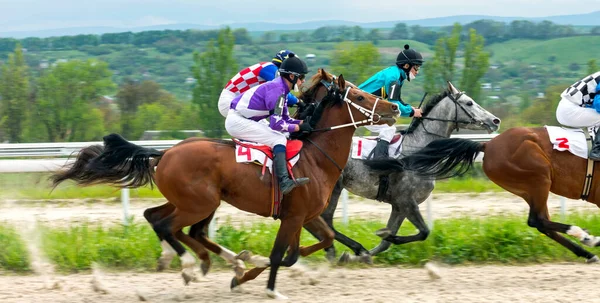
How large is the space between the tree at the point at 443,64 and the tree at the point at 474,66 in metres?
0.51

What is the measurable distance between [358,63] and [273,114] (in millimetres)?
21098

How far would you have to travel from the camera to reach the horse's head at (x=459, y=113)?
7.76m

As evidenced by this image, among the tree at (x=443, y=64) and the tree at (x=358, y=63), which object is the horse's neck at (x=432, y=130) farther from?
the tree at (x=358, y=63)

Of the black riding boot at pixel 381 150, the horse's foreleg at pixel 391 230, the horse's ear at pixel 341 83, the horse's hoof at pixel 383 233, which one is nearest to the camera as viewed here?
the horse's ear at pixel 341 83

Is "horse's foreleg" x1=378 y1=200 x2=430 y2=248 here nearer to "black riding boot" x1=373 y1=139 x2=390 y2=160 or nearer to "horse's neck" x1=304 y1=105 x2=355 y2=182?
"black riding boot" x1=373 y1=139 x2=390 y2=160

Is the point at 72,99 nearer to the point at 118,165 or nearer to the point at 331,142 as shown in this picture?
the point at 118,165

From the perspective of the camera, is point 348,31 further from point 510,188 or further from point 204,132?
point 510,188

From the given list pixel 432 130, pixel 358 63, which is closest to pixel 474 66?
pixel 358 63

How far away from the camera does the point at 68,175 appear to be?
21.7 ft

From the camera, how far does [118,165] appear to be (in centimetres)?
655

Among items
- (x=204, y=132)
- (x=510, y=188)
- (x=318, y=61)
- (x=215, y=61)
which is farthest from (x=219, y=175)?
(x=318, y=61)

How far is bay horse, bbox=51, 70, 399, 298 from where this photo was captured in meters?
5.99

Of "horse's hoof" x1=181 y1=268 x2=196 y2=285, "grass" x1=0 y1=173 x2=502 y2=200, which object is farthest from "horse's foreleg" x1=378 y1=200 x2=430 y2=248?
"grass" x1=0 y1=173 x2=502 y2=200

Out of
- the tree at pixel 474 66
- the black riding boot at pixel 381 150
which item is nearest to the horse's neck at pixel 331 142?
the black riding boot at pixel 381 150
